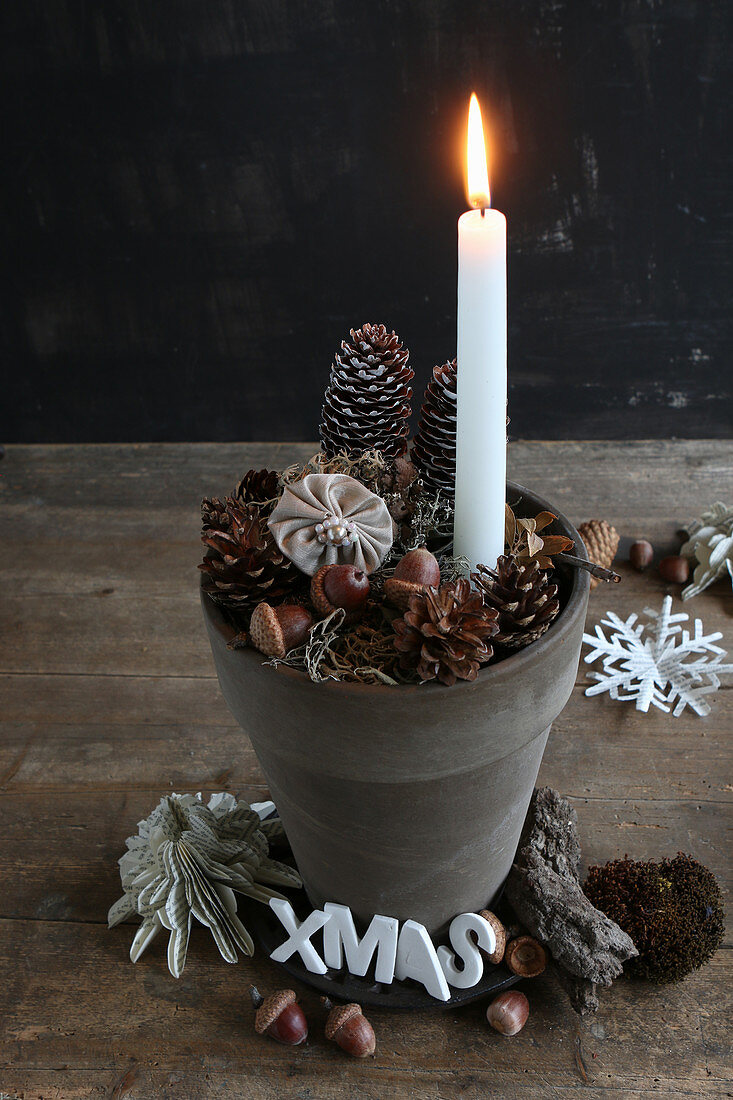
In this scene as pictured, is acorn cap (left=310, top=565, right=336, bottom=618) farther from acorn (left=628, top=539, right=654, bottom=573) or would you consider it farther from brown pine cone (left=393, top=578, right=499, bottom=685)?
acorn (left=628, top=539, right=654, bottom=573)

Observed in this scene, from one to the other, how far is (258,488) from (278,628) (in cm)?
18

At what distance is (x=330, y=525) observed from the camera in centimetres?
58

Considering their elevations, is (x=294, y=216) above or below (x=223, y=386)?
above

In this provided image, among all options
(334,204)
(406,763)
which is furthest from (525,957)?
(334,204)

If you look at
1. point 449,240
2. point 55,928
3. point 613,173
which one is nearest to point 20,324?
point 449,240

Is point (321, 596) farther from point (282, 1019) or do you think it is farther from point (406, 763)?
point (282, 1019)

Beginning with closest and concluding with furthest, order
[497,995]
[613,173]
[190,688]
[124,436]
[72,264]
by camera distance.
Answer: [497,995]
[190,688]
[613,173]
[72,264]
[124,436]

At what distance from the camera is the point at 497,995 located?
662mm

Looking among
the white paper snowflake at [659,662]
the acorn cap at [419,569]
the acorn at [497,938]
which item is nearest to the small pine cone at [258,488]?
the acorn cap at [419,569]

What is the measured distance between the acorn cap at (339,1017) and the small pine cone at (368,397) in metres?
0.42

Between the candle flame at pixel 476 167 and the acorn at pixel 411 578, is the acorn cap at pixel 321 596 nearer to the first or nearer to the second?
the acorn at pixel 411 578

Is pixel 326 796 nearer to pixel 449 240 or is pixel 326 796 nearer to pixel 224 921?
pixel 224 921

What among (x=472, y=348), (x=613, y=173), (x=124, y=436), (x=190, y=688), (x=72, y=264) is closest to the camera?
(x=472, y=348)

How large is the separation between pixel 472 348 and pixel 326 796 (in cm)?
30
